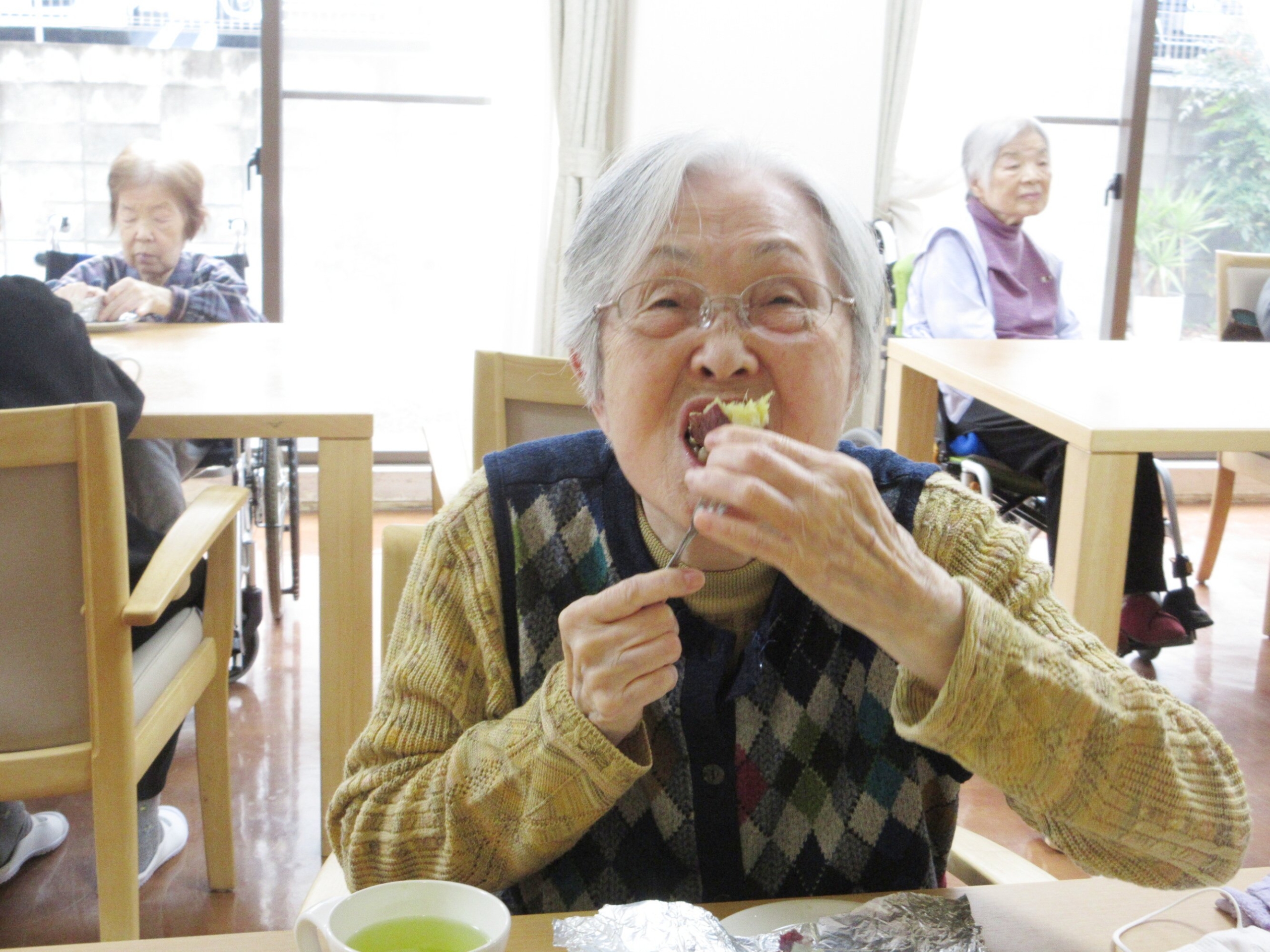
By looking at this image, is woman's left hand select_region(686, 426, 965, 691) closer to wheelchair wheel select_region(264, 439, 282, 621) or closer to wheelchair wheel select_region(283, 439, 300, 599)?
wheelchair wheel select_region(264, 439, 282, 621)

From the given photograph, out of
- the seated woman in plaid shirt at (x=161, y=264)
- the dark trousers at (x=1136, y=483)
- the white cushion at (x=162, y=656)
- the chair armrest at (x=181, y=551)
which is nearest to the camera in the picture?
the chair armrest at (x=181, y=551)

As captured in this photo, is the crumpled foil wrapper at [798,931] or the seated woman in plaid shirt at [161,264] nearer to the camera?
the crumpled foil wrapper at [798,931]

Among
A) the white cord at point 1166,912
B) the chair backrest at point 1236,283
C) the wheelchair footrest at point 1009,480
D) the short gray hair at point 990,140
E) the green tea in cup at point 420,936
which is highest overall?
the short gray hair at point 990,140

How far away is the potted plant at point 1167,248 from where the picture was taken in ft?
15.5

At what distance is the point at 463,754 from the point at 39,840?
1.65m

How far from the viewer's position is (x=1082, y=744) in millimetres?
829

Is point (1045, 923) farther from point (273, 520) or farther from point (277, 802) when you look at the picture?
point (273, 520)

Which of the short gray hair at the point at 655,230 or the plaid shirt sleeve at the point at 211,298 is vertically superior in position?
the short gray hair at the point at 655,230

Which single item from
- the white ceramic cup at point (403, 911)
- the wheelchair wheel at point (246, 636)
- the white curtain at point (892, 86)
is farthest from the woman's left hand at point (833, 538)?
the white curtain at point (892, 86)

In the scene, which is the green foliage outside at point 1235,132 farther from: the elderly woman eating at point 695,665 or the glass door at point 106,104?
the elderly woman eating at point 695,665

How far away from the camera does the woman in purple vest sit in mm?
2996

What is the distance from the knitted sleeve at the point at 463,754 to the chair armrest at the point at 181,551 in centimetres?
66

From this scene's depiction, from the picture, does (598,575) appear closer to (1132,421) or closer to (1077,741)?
(1077,741)

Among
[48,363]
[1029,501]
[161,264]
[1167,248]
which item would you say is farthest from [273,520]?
[1167,248]
